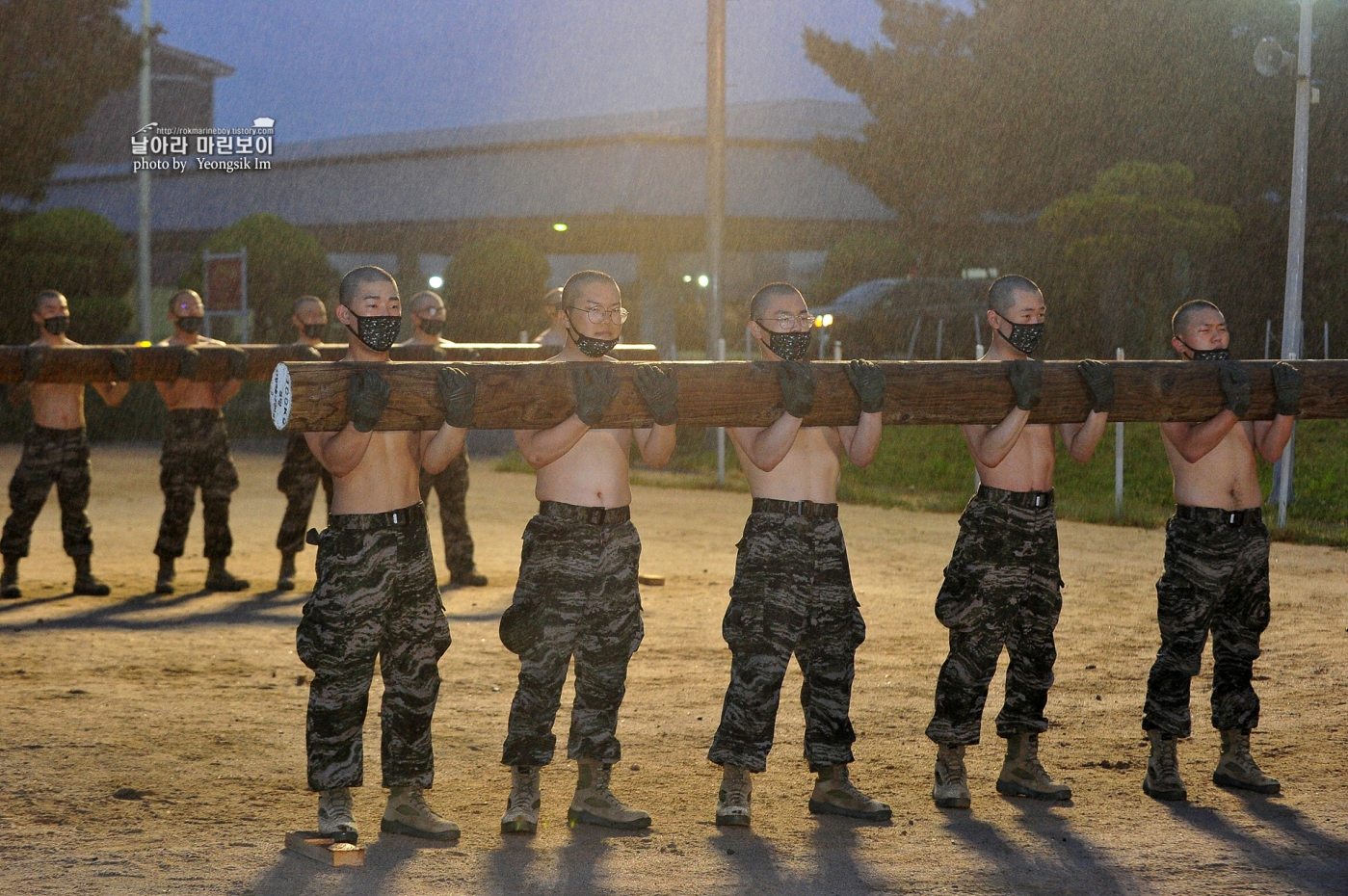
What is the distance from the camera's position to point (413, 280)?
4050 centimetres

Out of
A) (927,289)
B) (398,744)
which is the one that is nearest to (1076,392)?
(398,744)

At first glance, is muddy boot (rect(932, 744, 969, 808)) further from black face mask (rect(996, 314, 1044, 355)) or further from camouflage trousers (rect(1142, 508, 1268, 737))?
black face mask (rect(996, 314, 1044, 355))

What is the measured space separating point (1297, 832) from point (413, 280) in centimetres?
3628

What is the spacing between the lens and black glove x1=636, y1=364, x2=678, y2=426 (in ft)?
19.2

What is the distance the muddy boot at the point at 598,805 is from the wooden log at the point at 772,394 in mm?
1430

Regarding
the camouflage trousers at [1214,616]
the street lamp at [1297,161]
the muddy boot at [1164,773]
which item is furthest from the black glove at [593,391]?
the street lamp at [1297,161]

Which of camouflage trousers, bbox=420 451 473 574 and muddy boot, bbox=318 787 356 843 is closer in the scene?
muddy boot, bbox=318 787 356 843

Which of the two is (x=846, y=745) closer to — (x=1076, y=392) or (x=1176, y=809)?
(x=1176, y=809)

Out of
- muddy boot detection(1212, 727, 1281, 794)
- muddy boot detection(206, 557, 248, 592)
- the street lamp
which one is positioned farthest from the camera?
the street lamp

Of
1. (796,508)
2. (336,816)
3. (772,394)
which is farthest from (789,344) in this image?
(336,816)

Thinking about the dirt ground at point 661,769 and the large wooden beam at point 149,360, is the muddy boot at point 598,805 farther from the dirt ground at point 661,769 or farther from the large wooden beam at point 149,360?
the large wooden beam at point 149,360

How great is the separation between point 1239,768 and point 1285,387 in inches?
Answer: 66.5

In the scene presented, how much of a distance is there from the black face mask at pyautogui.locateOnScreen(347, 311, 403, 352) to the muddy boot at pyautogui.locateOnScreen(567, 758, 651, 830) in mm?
1855

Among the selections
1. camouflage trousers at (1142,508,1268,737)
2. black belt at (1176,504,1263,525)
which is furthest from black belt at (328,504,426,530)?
black belt at (1176,504,1263,525)
